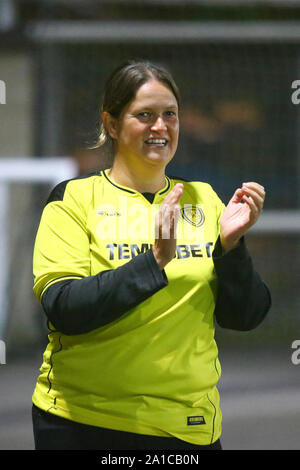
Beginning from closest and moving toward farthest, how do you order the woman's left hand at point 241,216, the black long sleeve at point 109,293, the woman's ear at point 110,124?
the black long sleeve at point 109,293
the woman's left hand at point 241,216
the woman's ear at point 110,124

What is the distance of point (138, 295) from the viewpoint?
1.36 meters

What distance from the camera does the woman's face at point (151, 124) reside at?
150 centimetres

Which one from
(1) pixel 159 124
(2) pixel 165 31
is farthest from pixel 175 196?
(2) pixel 165 31

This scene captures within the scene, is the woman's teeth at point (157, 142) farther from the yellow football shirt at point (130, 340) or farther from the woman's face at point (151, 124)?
the yellow football shirt at point (130, 340)

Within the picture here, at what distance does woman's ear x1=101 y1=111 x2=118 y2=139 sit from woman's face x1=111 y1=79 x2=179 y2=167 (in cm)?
5

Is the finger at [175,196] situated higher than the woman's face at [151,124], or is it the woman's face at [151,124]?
the woman's face at [151,124]

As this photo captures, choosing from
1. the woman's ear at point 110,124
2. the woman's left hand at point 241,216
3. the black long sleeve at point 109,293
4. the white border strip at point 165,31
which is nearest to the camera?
the black long sleeve at point 109,293

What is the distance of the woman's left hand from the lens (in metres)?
1.46

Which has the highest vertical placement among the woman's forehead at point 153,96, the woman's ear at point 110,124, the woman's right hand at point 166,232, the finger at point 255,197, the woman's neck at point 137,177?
the woman's forehead at point 153,96

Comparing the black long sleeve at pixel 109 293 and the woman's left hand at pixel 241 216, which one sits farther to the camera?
the woman's left hand at pixel 241 216

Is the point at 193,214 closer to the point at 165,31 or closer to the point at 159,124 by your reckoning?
the point at 159,124

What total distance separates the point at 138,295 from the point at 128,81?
49cm

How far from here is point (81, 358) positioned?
4.78ft

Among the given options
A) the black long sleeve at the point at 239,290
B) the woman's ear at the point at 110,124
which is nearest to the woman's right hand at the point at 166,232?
the black long sleeve at the point at 239,290
